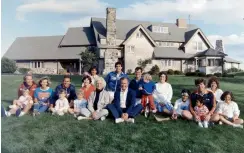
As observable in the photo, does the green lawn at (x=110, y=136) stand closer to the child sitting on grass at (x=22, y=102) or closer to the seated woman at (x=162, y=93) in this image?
the child sitting on grass at (x=22, y=102)

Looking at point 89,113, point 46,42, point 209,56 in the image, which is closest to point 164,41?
point 209,56

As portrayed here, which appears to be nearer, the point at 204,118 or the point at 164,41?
the point at 204,118

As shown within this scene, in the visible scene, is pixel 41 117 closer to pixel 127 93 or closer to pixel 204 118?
pixel 127 93

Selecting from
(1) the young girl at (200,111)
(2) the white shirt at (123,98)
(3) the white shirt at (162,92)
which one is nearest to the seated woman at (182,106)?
(1) the young girl at (200,111)

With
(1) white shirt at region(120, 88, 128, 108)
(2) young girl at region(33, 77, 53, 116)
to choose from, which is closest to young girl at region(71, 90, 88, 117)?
(2) young girl at region(33, 77, 53, 116)

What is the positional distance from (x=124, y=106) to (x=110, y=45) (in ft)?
7.30

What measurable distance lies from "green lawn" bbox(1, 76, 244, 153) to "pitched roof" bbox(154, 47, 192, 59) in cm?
173

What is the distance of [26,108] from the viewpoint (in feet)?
13.7

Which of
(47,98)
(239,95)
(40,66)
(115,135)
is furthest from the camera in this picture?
(40,66)

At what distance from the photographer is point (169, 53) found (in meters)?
5.51

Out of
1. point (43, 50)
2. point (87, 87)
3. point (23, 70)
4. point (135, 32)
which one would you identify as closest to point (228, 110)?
point (87, 87)

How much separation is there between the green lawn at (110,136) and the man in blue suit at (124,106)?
4.4 inches

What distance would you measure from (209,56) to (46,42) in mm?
2960

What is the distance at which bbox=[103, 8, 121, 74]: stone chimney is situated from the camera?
4997mm
